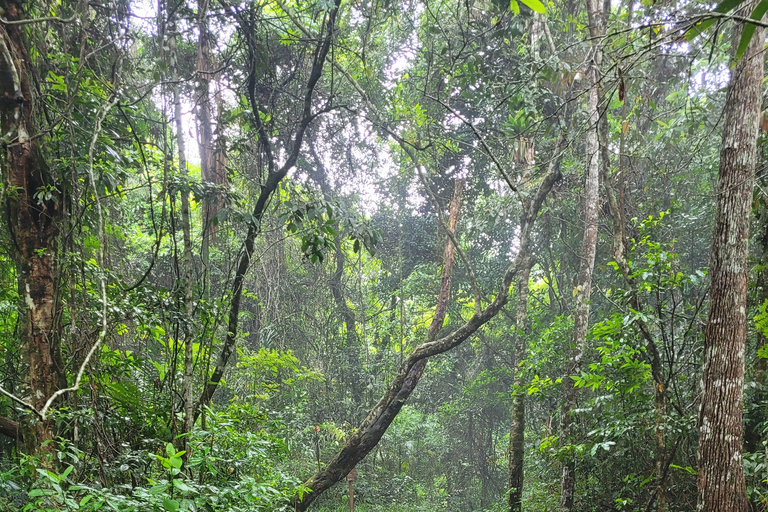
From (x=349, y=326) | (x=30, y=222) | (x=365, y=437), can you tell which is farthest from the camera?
(x=349, y=326)

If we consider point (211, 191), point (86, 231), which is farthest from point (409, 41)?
point (86, 231)

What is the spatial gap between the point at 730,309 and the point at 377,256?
24.4 ft

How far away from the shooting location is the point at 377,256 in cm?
991

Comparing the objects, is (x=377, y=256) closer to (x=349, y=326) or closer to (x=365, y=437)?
(x=349, y=326)

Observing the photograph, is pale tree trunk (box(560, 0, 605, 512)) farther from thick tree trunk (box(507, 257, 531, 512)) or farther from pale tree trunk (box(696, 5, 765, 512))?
pale tree trunk (box(696, 5, 765, 512))

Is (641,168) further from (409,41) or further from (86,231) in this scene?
(86,231)

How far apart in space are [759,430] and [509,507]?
11.3ft

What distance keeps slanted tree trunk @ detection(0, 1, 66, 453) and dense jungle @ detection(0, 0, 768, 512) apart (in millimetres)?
15

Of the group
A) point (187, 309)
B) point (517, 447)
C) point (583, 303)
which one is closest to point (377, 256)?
point (517, 447)

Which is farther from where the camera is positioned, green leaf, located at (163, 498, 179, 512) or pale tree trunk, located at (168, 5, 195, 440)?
pale tree trunk, located at (168, 5, 195, 440)

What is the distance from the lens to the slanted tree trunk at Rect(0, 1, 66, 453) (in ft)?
8.54

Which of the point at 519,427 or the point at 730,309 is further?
the point at 519,427

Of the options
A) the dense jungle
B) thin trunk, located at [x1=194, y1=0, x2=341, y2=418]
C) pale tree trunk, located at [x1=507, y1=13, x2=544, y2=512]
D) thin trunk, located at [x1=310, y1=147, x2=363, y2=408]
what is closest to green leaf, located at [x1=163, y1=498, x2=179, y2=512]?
the dense jungle

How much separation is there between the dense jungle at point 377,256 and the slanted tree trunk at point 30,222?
0.01 meters
